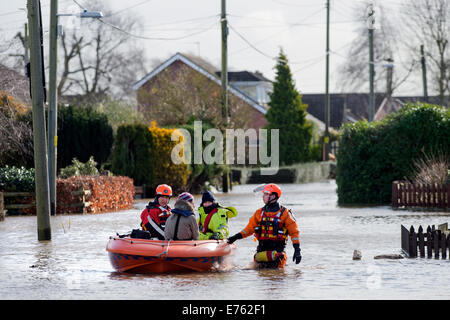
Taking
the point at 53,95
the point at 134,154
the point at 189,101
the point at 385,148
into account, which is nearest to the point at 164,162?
the point at 134,154

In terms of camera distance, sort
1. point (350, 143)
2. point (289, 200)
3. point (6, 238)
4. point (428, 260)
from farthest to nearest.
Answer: point (289, 200) < point (350, 143) < point (6, 238) < point (428, 260)

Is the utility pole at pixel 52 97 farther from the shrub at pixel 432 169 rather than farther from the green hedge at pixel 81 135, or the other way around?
the shrub at pixel 432 169

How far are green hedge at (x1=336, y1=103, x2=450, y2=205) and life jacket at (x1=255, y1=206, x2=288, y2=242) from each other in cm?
1869

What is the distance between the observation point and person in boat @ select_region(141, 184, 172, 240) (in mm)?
16359

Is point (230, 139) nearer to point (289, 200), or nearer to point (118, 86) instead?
point (289, 200)

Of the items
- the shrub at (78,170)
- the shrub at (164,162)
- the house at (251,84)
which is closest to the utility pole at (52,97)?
the shrub at (78,170)

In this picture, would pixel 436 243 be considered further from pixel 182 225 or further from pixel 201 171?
pixel 201 171

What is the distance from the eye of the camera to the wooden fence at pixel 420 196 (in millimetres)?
30562

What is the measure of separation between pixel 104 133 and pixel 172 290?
28.5m

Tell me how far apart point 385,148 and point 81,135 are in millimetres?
13332

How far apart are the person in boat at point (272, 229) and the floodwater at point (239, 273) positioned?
10.3 inches

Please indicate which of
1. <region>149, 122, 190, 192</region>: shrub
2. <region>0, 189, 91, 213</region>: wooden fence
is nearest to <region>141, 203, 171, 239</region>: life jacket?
<region>0, 189, 91, 213</region>: wooden fence

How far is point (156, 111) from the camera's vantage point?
51.5 metres
